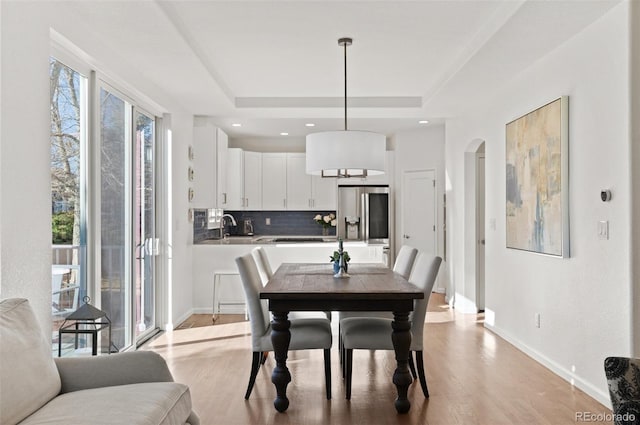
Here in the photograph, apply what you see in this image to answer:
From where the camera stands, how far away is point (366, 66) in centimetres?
480

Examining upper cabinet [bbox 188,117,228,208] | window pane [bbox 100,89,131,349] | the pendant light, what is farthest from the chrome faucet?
the pendant light

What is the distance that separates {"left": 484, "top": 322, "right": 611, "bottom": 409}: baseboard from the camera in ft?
11.0

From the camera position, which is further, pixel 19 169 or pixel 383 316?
pixel 383 316

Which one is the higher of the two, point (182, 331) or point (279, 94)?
point (279, 94)

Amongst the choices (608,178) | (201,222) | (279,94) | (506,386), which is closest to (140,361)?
(506,386)

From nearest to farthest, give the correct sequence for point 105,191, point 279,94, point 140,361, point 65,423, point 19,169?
point 65,423, point 140,361, point 19,169, point 105,191, point 279,94

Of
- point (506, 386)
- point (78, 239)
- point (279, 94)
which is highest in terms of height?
point (279, 94)

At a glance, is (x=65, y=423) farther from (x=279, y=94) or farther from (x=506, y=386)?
(x=279, y=94)

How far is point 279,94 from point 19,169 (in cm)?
359

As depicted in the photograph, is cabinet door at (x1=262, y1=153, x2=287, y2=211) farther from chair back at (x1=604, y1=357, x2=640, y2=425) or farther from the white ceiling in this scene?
chair back at (x1=604, y1=357, x2=640, y2=425)

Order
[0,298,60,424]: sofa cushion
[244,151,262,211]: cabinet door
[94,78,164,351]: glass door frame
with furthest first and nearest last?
[244,151,262,211]: cabinet door
[94,78,164,351]: glass door frame
[0,298,60,424]: sofa cushion

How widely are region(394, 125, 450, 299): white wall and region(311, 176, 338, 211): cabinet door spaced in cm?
104

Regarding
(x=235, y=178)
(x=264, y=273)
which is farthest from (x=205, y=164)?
(x=264, y=273)

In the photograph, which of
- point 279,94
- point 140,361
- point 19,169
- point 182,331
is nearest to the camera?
point 140,361
